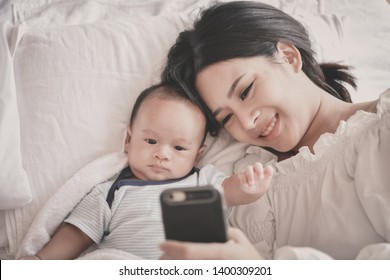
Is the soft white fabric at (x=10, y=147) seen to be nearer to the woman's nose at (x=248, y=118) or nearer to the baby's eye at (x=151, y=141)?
the baby's eye at (x=151, y=141)

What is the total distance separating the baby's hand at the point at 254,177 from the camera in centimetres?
66

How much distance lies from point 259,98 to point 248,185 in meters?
0.15

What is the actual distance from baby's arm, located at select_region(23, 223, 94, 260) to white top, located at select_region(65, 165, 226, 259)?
18 millimetres

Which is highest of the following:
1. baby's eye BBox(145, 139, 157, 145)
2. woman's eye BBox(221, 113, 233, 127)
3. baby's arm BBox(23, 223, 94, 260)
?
woman's eye BBox(221, 113, 233, 127)

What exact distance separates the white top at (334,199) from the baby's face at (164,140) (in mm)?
132

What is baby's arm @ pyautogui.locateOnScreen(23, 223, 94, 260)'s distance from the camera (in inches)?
27.5

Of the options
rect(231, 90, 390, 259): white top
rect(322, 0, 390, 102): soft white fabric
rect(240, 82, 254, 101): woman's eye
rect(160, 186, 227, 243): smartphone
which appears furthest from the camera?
rect(322, 0, 390, 102): soft white fabric

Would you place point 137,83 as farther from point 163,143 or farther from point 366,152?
point 366,152

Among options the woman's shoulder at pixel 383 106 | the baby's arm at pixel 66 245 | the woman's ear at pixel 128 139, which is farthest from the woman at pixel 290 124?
the baby's arm at pixel 66 245

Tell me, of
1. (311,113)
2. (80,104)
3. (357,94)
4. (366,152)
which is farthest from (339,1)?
(80,104)

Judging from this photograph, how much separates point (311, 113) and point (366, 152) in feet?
0.44

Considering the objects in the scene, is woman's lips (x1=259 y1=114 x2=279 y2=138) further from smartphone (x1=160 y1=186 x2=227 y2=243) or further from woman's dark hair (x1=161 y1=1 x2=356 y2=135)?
smartphone (x1=160 y1=186 x2=227 y2=243)

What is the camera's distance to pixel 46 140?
2.52 feet

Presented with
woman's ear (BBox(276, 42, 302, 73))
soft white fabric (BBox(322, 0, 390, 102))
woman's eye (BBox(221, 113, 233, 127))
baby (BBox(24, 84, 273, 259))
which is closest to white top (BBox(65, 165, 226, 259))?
baby (BBox(24, 84, 273, 259))
